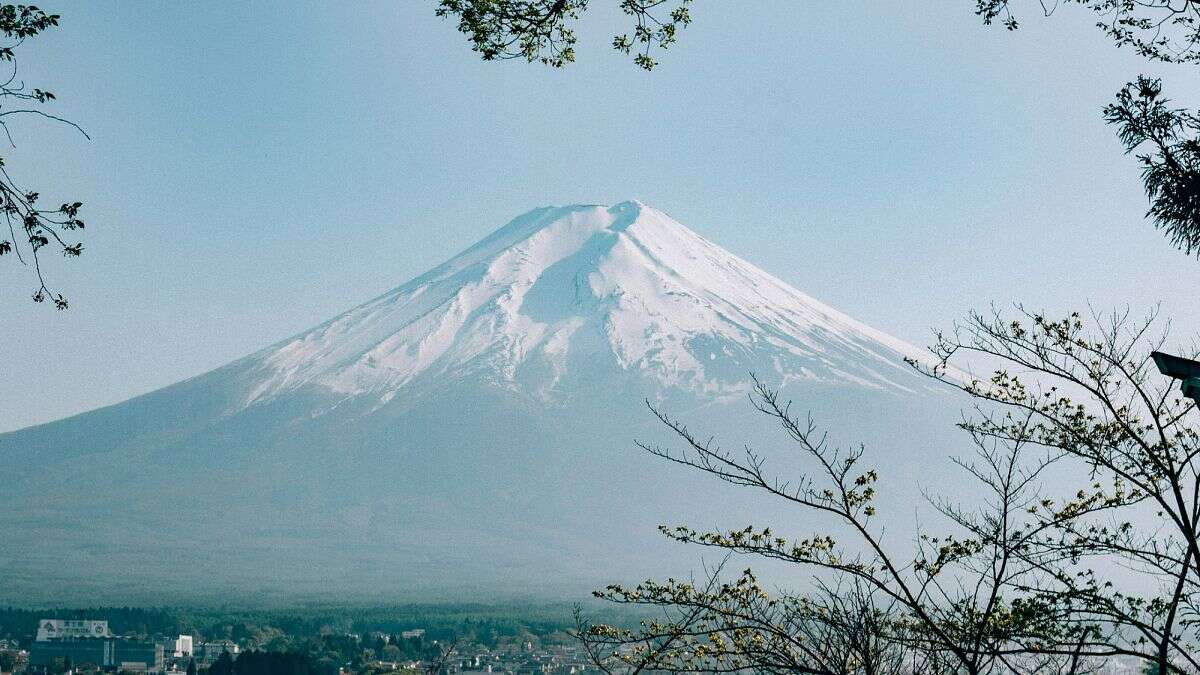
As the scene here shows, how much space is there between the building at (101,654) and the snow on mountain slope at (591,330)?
42.8 meters

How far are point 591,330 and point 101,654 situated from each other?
54.6 meters

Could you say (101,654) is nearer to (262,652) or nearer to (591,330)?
(262,652)

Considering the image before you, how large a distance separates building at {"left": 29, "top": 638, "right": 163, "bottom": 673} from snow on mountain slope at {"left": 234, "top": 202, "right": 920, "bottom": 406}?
42753mm

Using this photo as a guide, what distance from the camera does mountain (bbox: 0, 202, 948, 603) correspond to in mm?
77062

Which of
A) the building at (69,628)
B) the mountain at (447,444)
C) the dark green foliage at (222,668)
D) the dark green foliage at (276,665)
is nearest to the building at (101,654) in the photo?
the building at (69,628)

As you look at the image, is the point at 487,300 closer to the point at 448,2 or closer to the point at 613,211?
the point at 613,211

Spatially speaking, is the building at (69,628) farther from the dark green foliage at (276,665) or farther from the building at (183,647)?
the dark green foliage at (276,665)

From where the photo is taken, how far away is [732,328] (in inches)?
3588

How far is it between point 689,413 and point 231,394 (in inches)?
1371

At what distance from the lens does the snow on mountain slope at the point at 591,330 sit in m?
87.8

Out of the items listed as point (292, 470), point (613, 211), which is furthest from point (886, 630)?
point (613, 211)

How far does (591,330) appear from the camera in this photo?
93.2 m

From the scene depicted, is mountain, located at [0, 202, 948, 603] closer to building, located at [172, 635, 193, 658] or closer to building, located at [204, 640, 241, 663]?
building, located at [204, 640, 241, 663]

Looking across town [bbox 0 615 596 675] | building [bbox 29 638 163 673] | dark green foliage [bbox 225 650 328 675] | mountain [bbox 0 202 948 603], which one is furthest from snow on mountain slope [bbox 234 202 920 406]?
dark green foliage [bbox 225 650 328 675]
